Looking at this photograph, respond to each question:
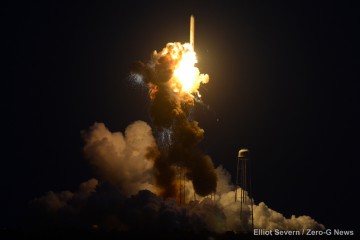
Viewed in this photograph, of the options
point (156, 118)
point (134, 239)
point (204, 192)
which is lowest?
point (134, 239)

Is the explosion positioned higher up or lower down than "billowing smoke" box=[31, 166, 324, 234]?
higher up

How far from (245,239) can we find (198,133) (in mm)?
21313

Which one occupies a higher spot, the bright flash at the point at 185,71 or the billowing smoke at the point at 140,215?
the bright flash at the point at 185,71

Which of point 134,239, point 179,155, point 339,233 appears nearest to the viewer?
point 134,239

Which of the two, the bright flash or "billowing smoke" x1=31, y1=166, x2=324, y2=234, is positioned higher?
the bright flash

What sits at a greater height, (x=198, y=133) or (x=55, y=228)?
(x=198, y=133)

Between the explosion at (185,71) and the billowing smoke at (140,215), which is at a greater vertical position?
the explosion at (185,71)

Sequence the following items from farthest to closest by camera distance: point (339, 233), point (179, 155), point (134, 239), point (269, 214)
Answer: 1. point (339, 233)
2. point (269, 214)
3. point (179, 155)
4. point (134, 239)

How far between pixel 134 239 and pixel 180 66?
3190cm

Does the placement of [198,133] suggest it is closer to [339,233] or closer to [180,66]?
[180,66]

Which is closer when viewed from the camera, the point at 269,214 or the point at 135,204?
the point at 135,204

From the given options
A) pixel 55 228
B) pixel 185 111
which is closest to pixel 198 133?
pixel 185 111

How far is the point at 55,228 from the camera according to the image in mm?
153375

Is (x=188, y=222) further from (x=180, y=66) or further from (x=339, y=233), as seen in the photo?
(x=339, y=233)
